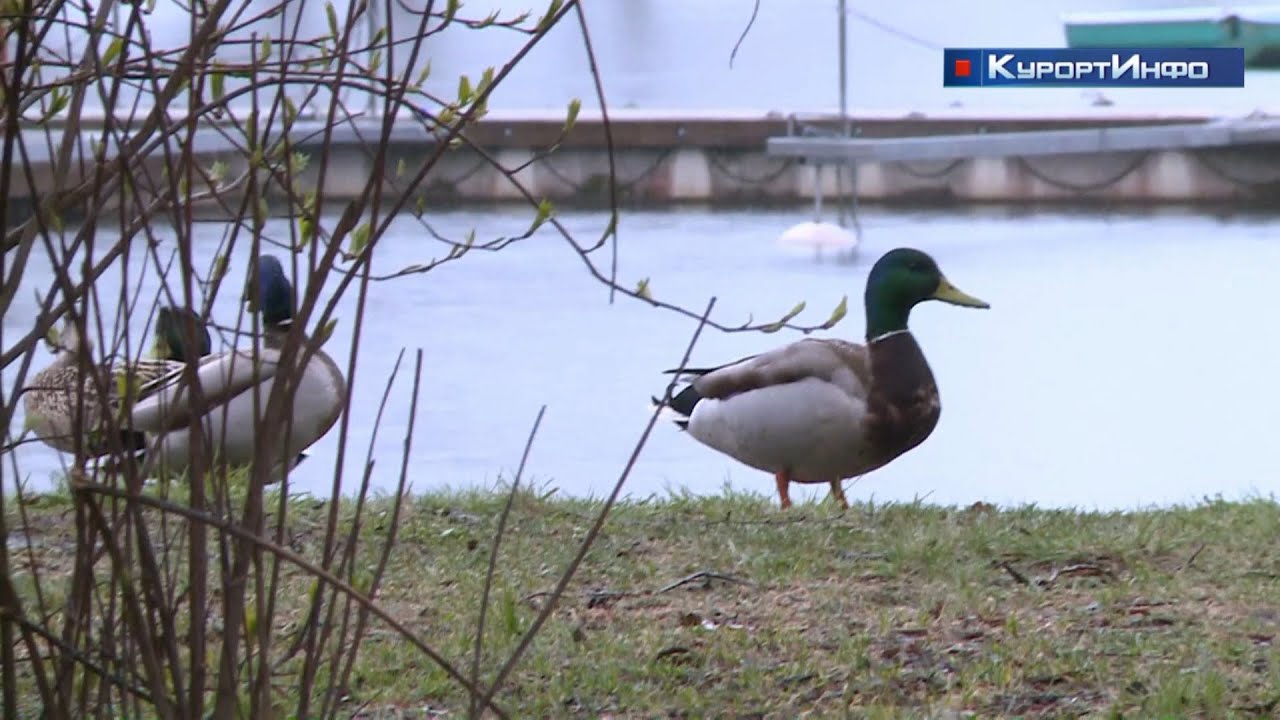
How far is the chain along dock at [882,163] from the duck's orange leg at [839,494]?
10.7 meters

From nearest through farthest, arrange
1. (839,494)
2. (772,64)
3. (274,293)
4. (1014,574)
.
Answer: (1014,574), (839,494), (274,293), (772,64)

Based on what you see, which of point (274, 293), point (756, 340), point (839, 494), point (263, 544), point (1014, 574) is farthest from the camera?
point (756, 340)

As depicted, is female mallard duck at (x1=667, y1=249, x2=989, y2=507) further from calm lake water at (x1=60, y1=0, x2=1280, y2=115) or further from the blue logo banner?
calm lake water at (x1=60, y1=0, x2=1280, y2=115)

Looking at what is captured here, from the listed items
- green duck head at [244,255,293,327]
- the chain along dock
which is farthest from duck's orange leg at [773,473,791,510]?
the chain along dock

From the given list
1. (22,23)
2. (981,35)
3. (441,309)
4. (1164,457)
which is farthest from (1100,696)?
(981,35)

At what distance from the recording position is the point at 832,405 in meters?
4.64

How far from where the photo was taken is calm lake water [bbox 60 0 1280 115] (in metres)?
20.6

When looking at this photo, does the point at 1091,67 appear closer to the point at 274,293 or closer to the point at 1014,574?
the point at 274,293

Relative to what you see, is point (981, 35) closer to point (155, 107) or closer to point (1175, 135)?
point (1175, 135)

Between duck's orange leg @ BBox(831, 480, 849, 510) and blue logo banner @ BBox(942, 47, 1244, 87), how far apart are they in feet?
20.1

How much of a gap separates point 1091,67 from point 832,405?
8903 mm

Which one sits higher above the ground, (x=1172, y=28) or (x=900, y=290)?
(x=1172, y=28)

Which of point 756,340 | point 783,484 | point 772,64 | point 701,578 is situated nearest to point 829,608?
point 701,578

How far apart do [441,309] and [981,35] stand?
7.95 m
